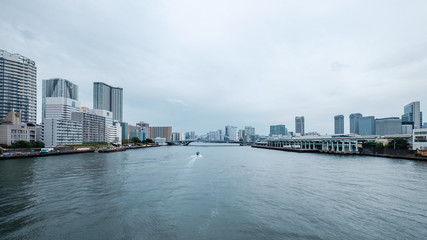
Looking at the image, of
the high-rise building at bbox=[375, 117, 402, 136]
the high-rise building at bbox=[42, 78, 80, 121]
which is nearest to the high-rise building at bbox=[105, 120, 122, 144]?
the high-rise building at bbox=[42, 78, 80, 121]

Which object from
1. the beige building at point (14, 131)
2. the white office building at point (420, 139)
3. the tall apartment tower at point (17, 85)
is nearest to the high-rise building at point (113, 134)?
the tall apartment tower at point (17, 85)

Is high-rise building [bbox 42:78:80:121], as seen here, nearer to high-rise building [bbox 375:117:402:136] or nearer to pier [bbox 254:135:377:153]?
pier [bbox 254:135:377:153]

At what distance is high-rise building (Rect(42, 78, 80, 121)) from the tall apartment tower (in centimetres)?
1957

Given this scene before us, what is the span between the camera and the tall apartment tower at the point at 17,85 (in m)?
65.6

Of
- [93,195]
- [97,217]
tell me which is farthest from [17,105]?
[97,217]

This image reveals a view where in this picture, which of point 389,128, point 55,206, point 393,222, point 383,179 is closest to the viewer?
point 393,222

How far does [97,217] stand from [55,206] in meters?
3.81

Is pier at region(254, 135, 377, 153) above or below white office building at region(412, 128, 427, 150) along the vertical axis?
below

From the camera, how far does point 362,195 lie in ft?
48.6

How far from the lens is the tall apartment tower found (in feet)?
215

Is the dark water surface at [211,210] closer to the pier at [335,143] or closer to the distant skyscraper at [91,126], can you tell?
the pier at [335,143]

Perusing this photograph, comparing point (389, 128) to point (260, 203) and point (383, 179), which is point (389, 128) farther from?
point (260, 203)

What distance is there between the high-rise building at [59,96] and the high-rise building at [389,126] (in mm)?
231784

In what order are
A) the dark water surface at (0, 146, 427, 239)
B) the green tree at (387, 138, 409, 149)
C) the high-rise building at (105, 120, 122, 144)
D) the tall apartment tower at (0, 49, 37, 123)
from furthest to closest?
the high-rise building at (105, 120, 122, 144) < the tall apartment tower at (0, 49, 37, 123) < the green tree at (387, 138, 409, 149) < the dark water surface at (0, 146, 427, 239)
